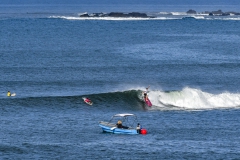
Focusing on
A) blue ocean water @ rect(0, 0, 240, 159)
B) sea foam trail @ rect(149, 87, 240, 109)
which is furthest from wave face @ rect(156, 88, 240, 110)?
blue ocean water @ rect(0, 0, 240, 159)

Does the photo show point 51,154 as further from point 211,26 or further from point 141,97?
point 211,26

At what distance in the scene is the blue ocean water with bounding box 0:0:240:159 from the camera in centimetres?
5534

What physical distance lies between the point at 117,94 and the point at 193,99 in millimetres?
8220

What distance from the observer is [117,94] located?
78.6 m

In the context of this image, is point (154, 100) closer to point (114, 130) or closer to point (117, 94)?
point (117, 94)

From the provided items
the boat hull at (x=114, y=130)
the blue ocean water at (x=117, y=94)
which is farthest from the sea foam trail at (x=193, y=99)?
the boat hull at (x=114, y=130)

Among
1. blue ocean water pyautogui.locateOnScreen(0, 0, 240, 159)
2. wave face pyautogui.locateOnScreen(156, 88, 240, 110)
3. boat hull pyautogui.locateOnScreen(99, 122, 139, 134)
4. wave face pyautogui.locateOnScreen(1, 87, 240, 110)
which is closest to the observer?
blue ocean water pyautogui.locateOnScreen(0, 0, 240, 159)

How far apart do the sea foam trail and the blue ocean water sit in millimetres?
104

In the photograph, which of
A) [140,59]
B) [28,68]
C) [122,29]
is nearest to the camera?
[28,68]

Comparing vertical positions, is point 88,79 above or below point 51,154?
above

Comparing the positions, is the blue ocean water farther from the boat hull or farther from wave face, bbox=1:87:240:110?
the boat hull

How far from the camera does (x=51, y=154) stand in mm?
53031

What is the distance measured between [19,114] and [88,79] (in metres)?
22.7

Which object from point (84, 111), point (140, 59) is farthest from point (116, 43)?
point (84, 111)
